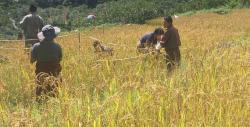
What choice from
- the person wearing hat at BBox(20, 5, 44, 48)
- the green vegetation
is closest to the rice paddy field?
the person wearing hat at BBox(20, 5, 44, 48)

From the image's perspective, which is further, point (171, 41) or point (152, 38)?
point (152, 38)

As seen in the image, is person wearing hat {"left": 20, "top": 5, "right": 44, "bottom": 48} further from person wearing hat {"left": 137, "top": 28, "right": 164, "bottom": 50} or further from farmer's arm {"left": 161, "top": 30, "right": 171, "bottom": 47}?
farmer's arm {"left": 161, "top": 30, "right": 171, "bottom": 47}

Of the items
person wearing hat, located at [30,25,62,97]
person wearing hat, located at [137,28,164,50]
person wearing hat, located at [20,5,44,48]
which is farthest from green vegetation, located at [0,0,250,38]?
person wearing hat, located at [30,25,62,97]

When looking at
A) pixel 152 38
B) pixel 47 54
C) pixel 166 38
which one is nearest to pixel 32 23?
pixel 152 38

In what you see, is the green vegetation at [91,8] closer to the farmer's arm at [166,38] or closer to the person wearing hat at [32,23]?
the person wearing hat at [32,23]

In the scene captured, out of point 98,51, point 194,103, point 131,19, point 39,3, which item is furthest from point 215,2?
point 194,103

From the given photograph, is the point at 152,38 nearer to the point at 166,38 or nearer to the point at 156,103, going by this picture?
the point at 166,38

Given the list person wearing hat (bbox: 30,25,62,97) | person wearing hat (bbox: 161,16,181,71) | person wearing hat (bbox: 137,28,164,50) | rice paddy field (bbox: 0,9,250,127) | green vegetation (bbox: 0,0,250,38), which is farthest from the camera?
green vegetation (bbox: 0,0,250,38)

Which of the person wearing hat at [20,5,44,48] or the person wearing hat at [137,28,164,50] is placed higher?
the person wearing hat at [20,5,44,48]

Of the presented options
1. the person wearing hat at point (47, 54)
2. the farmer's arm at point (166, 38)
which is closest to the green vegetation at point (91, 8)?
the farmer's arm at point (166, 38)

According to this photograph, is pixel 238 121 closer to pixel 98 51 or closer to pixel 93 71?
pixel 93 71

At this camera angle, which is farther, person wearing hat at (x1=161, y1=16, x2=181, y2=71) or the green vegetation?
the green vegetation

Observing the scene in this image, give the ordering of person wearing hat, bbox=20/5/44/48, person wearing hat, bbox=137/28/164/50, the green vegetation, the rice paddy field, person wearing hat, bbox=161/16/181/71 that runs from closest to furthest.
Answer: the rice paddy field, person wearing hat, bbox=161/16/181/71, person wearing hat, bbox=137/28/164/50, person wearing hat, bbox=20/5/44/48, the green vegetation

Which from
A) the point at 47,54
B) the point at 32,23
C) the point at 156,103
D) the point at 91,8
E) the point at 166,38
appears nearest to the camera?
the point at 156,103
